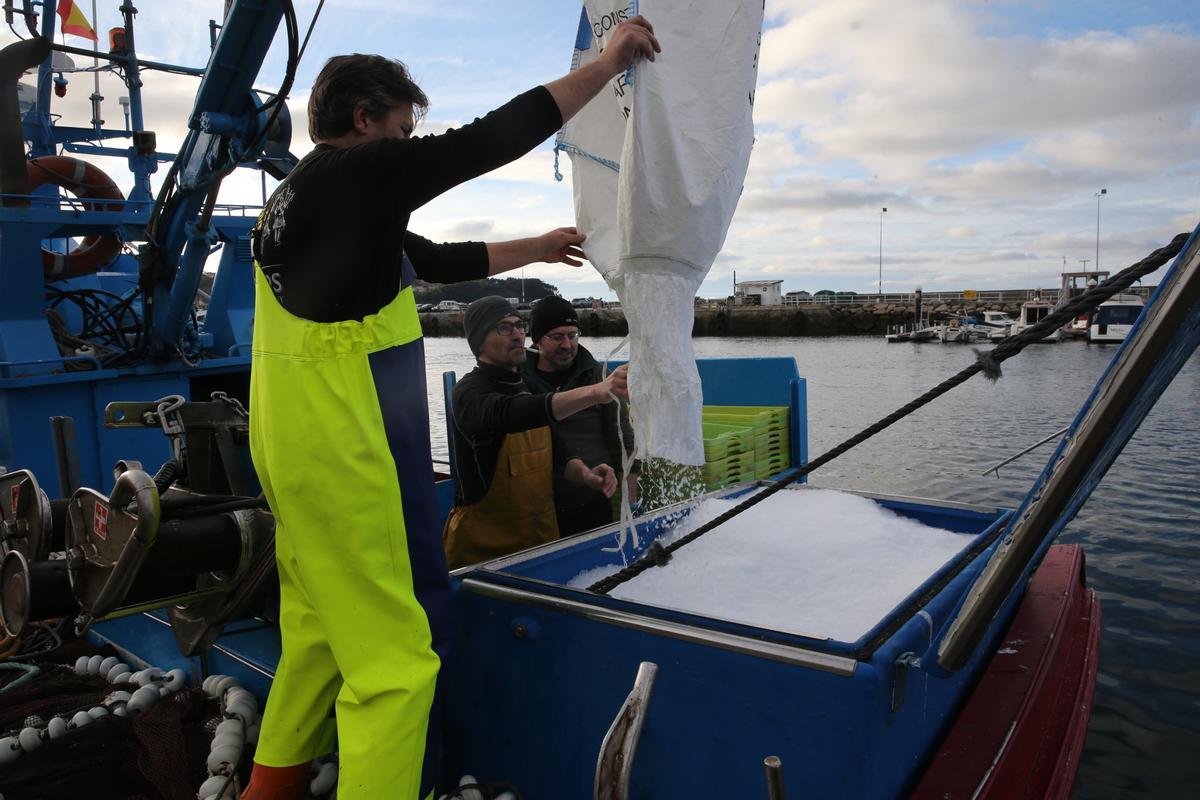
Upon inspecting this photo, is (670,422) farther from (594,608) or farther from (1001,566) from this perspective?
(1001,566)

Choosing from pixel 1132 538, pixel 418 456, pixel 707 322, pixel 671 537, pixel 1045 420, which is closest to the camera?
pixel 418 456

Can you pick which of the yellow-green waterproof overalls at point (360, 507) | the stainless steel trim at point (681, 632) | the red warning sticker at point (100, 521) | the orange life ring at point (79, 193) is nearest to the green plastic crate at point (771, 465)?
the stainless steel trim at point (681, 632)

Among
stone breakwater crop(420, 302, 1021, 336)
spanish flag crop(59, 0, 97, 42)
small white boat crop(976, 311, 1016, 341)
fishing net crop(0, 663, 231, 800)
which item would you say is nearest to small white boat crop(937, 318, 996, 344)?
small white boat crop(976, 311, 1016, 341)

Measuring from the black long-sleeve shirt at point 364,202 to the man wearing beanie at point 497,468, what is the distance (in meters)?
1.35

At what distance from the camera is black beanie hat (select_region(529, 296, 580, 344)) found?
3.58 m

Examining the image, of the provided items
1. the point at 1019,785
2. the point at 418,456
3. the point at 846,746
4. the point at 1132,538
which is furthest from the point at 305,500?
the point at 1132,538

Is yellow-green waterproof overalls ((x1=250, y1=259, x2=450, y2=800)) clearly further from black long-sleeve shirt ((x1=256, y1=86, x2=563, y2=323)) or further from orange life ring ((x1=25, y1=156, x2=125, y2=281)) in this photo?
orange life ring ((x1=25, y1=156, x2=125, y2=281))

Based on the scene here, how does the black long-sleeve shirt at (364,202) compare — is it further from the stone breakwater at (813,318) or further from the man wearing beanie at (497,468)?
the stone breakwater at (813,318)

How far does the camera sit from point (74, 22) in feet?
24.3

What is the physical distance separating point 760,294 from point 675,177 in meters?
71.4

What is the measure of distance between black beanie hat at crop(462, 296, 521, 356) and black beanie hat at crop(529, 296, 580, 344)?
0.33 metres

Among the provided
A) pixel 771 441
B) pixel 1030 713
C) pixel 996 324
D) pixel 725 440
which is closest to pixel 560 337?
pixel 725 440

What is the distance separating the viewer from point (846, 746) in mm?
1407

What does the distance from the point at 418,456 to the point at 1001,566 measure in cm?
117
